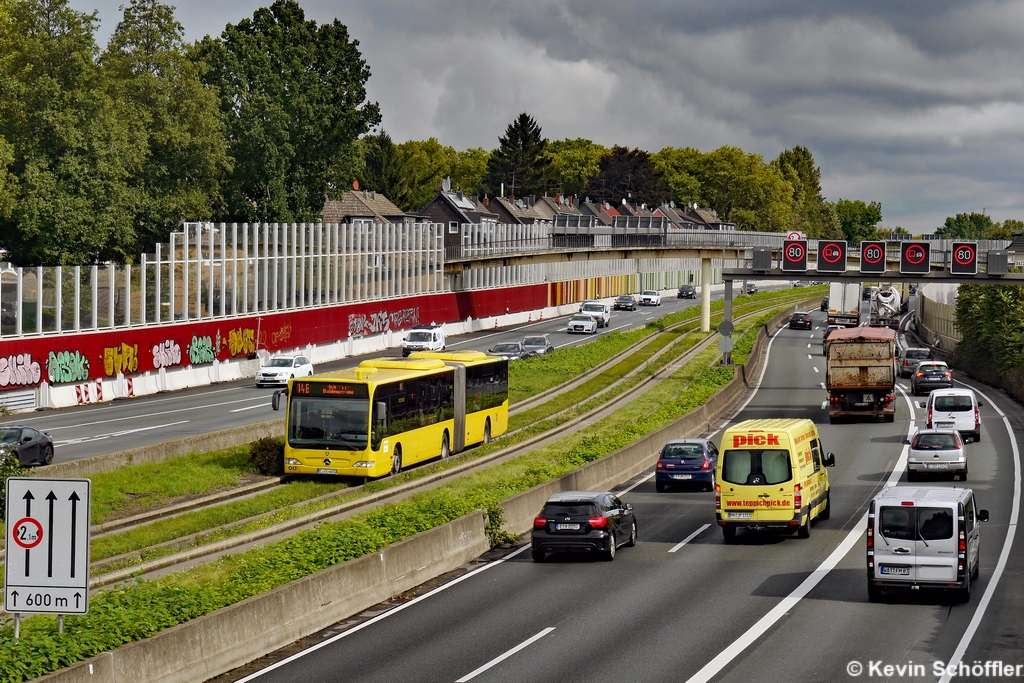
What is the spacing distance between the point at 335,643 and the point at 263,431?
82.0ft

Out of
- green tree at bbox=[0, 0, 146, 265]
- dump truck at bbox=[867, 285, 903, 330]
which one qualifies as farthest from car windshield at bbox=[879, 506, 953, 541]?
dump truck at bbox=[867, 285, 903, 330]

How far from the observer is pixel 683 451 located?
137 feet

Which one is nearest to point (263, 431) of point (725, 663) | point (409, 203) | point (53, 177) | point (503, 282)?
point (725, 663)

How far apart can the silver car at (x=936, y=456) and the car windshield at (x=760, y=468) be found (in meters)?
12.6

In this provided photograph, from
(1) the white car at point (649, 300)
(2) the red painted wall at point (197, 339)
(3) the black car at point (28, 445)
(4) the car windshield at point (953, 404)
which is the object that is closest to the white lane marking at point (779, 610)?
(4) the car windshield at point (953, 404)

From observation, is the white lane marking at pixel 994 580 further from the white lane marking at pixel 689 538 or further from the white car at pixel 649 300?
Result: the white car at pixel 649 300

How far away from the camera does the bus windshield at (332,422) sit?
39000mm

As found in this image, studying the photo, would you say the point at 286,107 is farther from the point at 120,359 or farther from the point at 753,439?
the point at 753,439

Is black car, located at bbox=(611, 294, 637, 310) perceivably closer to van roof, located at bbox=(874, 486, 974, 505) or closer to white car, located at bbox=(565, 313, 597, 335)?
white car, located at bbox=(565, 313, 597, 335)

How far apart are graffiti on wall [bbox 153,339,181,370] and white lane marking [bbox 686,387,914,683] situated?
132 ft

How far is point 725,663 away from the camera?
19.5m

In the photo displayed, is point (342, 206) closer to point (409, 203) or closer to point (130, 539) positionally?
point (409, 203)

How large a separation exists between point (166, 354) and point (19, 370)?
434 inches

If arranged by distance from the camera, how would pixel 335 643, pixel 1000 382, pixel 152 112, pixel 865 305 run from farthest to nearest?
pixel 865 305, pixel 152 112, pixel 1000 382, pixel 335 643
